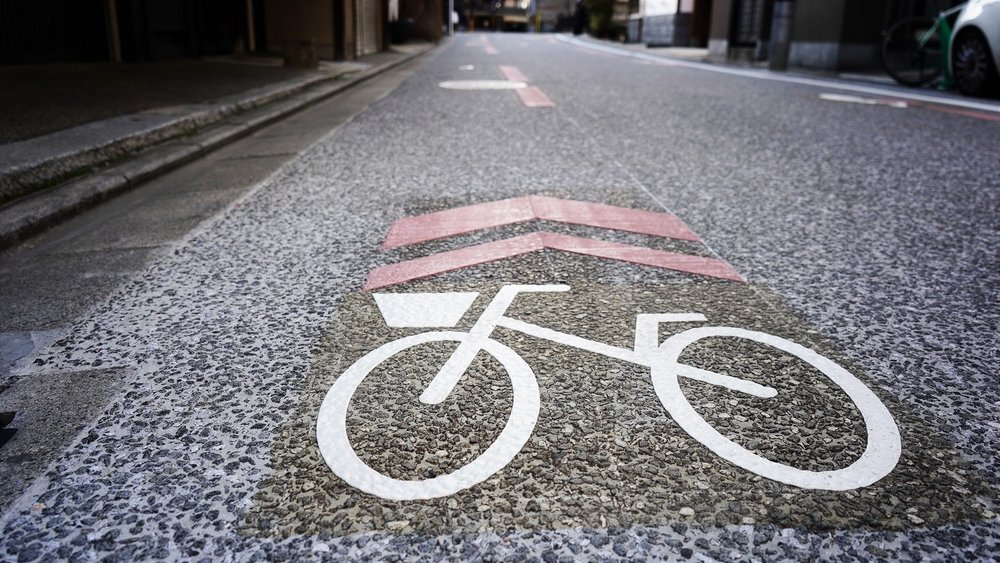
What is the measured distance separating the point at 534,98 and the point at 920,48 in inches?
254

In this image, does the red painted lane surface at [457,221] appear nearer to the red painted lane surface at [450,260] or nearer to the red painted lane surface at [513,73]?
the red painted lane surface at [450,260]

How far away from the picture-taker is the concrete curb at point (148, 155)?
11.1 feet

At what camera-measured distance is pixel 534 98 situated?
29.9 ft

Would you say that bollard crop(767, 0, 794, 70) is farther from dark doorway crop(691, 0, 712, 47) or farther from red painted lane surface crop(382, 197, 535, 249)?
red painted lane surface crop(382, 197, 535, 249)

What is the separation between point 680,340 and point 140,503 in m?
1.42

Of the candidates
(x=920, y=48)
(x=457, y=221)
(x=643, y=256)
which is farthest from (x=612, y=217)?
(x=920, y=48)

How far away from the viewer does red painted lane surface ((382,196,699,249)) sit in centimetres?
316

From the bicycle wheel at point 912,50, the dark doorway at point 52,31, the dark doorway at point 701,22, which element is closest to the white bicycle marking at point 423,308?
the dark doorway at point 52,31

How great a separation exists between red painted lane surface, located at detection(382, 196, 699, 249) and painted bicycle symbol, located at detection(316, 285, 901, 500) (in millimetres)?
836

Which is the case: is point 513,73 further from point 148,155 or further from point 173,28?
Answer: point 148,155

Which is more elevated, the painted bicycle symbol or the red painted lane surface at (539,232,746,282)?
the red painted lane surface at (539,232,746,282)

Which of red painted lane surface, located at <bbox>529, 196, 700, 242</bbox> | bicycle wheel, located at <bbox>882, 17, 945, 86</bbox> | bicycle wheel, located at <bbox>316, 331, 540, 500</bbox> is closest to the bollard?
bicycle wheel, located at <bbox>882, 17, 945, 86</bbox>

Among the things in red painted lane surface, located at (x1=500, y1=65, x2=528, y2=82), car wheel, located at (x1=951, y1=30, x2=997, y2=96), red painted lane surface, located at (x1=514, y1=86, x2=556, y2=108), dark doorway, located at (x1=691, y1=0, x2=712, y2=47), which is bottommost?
red painted lane surface, located at (x1=514, y1=86, x2=556, y2=108)

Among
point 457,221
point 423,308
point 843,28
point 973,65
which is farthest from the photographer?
point 843,28
